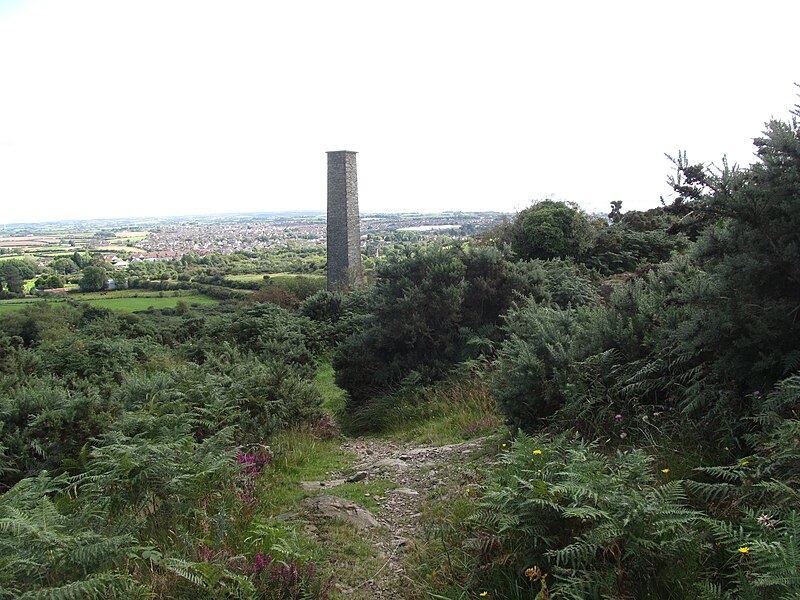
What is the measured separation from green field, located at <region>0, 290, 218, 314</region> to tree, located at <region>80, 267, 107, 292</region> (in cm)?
148

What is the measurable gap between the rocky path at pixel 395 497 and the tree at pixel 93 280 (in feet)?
126

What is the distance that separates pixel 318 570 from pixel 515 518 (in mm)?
1342

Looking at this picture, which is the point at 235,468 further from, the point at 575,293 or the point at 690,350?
the point at 575,293

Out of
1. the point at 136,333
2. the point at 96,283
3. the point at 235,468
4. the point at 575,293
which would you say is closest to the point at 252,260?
the point at 96,283

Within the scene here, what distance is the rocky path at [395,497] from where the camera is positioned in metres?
3.74

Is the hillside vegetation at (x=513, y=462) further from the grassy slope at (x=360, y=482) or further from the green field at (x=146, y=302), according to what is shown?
the green field at (x=146, y=302)

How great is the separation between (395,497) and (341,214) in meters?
25.5

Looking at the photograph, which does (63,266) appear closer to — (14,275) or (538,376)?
(14,275)

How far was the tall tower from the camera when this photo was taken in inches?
1167

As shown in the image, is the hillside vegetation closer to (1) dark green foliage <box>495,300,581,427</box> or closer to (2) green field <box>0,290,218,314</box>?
(1) dark green foliage <box>495,300,581,427</box>

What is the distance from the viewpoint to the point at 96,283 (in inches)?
1582

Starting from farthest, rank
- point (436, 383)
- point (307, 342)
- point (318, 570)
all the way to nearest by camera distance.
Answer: point (307, 342) < point (436, 383) < point (318, 570)

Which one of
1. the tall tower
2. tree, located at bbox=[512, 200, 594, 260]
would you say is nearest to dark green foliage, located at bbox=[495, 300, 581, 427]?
tree, located at bbox=[512, 200, 594, 260]

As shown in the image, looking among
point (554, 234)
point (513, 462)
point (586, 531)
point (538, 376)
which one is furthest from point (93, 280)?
point (586, 531)
